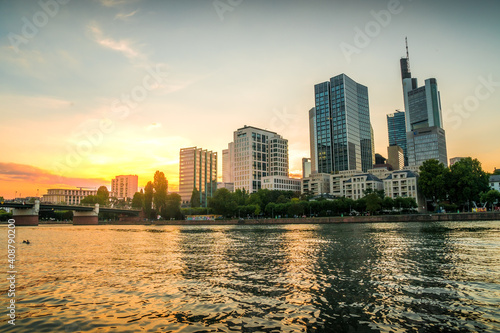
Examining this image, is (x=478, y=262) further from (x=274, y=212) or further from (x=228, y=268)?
(x=274, y=212)

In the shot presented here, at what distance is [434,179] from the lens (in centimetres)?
13325

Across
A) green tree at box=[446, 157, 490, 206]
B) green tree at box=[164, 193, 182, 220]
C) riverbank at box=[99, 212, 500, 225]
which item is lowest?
riverbank at box=[99, 212, 500, 225]

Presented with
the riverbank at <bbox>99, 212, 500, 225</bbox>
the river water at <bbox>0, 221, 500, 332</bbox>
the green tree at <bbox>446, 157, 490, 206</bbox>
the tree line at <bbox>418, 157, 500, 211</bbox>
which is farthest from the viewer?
the tree line at <bbox>418, 157, 500, 211</bbox>

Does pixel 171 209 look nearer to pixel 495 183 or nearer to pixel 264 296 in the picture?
pixel 264 296

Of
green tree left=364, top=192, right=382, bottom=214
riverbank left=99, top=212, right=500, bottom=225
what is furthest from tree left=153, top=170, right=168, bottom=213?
green tree left=364, top=192, right=382, bottom=214

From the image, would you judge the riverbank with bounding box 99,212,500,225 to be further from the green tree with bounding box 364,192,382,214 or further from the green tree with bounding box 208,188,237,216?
the green tree with bounding box 364,192,382,214

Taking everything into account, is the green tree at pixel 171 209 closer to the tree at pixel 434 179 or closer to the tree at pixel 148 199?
the tree at pixel 148 199

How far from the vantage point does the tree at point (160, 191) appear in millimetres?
186000

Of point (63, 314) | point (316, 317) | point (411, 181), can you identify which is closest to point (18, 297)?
point (63, 314)

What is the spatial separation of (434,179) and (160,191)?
135 meters

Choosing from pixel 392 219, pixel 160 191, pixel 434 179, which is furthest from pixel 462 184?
pixel 160 191

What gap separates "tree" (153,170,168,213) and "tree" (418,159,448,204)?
5121 inches

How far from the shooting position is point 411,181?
593 ft

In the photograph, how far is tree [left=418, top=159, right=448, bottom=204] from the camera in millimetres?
132738
